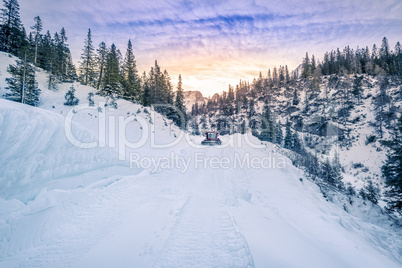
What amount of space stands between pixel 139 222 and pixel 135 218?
0.23 metres

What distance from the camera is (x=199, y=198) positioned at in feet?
18.0

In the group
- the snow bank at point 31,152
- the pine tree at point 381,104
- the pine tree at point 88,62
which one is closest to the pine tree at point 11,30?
the pine tree at point 88,62

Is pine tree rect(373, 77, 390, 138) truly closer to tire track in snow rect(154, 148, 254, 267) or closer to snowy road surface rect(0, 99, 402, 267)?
snowy road surface rect(0, 99, 402, 267)

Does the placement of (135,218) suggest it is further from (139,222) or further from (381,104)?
(381,104)

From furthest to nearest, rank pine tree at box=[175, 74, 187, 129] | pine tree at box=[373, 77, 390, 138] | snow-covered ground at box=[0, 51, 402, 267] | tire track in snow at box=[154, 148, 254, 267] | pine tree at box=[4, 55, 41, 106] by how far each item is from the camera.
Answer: pine tree at box=[373, 77, 390, 138], pine tree at box=[175, 74, 187, 129], pine tree at box=[4, 55, 41, 106], snow-covered ground at box=[0, 51, 402, 267], tire track in snow at box=[154, 148, 254, 267]

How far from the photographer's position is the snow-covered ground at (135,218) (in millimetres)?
2816

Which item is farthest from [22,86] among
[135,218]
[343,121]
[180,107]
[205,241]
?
[343,121]

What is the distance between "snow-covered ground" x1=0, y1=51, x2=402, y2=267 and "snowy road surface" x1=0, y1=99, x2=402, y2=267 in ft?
0.07

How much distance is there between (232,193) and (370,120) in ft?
177

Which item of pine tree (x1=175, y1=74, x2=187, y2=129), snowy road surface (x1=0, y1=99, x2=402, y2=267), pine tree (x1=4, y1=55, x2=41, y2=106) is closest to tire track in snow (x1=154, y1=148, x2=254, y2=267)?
snowy road surface (x1=0, y1=99, x2=402, y2=267)

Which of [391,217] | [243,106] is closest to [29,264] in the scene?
[391,217]

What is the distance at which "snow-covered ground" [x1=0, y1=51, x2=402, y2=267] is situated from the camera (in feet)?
9.24

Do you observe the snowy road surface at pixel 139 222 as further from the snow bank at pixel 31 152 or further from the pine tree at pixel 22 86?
the pine tree at pixel 22 86

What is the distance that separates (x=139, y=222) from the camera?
3.83 m
